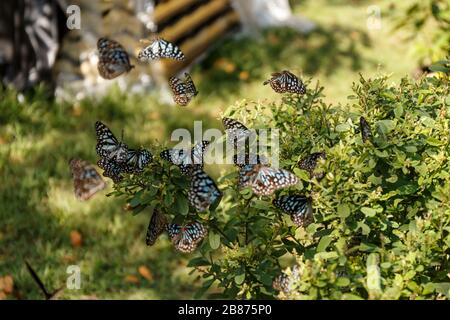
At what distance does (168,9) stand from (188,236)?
19.6 feet

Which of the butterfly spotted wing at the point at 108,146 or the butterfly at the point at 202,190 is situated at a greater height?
the butterfly spotted wing at the point at 108,146

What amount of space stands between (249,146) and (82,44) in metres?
5.04

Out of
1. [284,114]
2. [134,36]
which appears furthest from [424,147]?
[134,36]

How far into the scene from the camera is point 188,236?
151 inches

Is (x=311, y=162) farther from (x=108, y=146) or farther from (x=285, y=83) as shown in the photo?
(x=108, y=146)

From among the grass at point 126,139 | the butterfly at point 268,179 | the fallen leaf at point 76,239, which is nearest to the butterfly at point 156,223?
the grass at point 126,139

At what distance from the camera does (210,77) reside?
31.7 feet

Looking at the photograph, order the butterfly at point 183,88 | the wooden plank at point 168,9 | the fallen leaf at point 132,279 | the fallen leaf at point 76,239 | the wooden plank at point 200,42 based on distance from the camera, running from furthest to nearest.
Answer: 1. the wooden plank at point 200,42
2. the wooden plank at point 168,9
3. the fallen leaf at point 76,239
4. the fallen leaf at point 132,279
5. the butterfly at point 183,88

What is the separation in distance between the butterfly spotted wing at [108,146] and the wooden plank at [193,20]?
5126 millimetres

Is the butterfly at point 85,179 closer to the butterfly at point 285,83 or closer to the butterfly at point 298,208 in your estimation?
the butterfly at point 298,208

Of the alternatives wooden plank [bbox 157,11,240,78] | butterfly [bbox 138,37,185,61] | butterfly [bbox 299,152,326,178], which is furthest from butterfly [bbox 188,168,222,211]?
wooden plank [bbox 157,11,240,78]

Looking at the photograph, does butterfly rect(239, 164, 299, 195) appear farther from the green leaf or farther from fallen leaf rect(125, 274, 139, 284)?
fallen leaf rect(125, 274, 139, 284)

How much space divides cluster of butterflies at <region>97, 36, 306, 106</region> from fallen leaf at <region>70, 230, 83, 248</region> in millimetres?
1859

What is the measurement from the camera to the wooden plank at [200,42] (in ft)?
30.2
